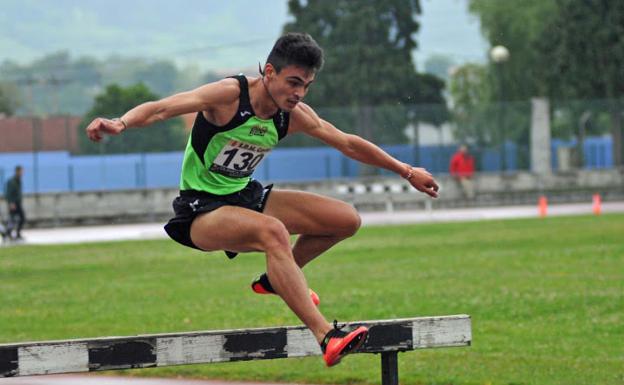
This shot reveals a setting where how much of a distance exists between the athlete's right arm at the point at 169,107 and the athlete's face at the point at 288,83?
219 mm

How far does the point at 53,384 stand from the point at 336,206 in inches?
142

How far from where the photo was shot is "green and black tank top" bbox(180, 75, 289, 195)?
26.1ft

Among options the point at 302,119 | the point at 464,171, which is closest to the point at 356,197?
the point at 464,171

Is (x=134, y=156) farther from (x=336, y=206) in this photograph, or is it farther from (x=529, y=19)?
(x=336, y=206)

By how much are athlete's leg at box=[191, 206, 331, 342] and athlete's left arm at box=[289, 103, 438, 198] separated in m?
0.69

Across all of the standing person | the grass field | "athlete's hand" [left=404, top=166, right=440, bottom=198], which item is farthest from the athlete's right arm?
the standing person

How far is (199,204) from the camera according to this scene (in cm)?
823

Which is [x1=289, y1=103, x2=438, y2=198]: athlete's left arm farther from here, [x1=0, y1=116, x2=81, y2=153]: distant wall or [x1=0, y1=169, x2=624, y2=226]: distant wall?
[x1=0, y1=116, x2=81, y2=153]: distant wall

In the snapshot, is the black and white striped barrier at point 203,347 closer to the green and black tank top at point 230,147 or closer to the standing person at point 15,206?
the green and black tank top at point 230,147

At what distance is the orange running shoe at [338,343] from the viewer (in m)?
7.46

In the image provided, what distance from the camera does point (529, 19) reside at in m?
67.5

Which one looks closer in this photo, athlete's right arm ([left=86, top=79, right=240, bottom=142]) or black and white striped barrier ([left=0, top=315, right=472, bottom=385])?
athlete's right arm ([left=86, top=79, right=240, bottom=142])

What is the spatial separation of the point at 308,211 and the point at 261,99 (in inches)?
37.6

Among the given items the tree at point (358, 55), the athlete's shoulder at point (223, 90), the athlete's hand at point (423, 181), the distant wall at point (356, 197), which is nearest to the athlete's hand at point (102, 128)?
the athlete's shoulder at point (223, 90)
